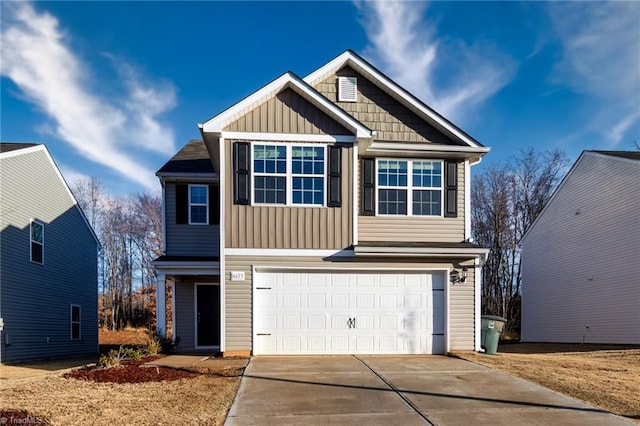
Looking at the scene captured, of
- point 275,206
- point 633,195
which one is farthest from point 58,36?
point 633,195

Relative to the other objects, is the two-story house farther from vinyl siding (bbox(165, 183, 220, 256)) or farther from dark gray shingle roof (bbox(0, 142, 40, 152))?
dark gray shingle roof (bbox(0, 142, 40, 152))

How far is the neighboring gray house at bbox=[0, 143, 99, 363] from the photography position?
41.1 ft

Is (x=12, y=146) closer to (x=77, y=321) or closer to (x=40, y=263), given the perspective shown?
(x=40, y=263)

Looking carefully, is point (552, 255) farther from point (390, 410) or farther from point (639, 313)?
point (390, 410)

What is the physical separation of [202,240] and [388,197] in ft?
19.1

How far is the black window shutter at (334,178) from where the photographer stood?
10.4 m

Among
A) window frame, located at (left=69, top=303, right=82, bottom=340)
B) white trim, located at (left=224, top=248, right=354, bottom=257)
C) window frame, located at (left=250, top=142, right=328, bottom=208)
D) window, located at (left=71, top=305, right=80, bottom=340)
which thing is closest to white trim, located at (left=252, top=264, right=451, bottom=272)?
white trim, located at (left=224, top=248, right=354, bottom=257)

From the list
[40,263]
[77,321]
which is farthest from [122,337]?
[40,263]

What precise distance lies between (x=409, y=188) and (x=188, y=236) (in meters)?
6.72

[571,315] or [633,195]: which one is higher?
[633,195]

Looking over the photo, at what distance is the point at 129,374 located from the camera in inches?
311

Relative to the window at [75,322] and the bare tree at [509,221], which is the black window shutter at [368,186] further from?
the bare tree at [509,221]

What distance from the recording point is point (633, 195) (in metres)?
14.7

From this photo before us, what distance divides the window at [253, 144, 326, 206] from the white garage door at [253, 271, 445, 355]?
1.81 m
